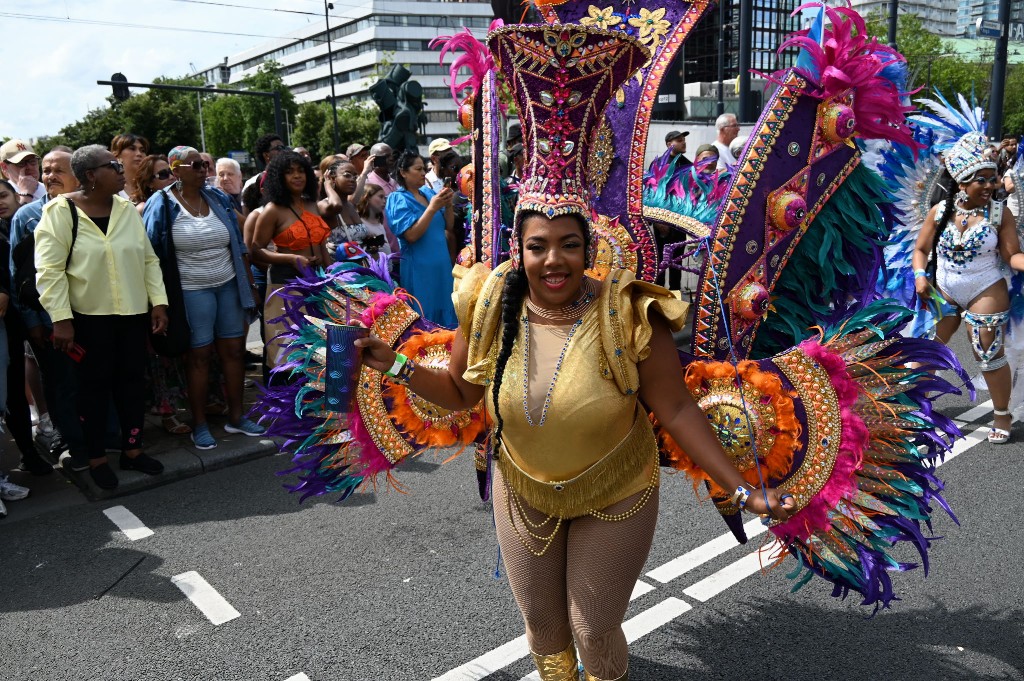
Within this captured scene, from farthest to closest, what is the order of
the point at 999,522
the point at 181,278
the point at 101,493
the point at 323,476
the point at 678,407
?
the point at 181,278 < the point at 101,493 < the point at 999,522 < the point at 323,476 < the point at 678,407

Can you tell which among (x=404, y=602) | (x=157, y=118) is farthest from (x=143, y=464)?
(x=157, y=118)

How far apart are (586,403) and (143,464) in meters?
3.62

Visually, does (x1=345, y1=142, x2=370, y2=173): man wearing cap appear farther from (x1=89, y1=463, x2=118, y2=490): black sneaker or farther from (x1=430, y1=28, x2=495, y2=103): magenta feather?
(x1=430, y1=28, x2=495, y2=103): magenta feather

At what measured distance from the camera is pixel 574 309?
2.11 meters

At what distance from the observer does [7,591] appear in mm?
3459

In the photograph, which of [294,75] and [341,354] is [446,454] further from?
[294,75]

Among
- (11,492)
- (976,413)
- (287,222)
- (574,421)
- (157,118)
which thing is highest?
(157,118)

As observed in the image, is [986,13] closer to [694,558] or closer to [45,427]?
[694,558]

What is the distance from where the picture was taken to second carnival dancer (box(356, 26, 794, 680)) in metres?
2.02

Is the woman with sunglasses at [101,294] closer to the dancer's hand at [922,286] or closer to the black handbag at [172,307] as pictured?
the black handbag at [172,307]

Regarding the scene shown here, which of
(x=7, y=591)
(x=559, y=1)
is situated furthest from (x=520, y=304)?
(x=7, y=591)

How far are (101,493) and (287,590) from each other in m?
1.70

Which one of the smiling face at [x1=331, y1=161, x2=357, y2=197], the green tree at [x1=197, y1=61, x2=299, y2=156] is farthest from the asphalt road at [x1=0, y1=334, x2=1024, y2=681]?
the green tree at [x1=197, y1=61, x2=299, y2=156]

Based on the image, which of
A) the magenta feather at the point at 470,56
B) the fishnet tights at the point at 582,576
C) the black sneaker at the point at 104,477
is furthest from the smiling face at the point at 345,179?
the fishnet tights at the point at 582,576
